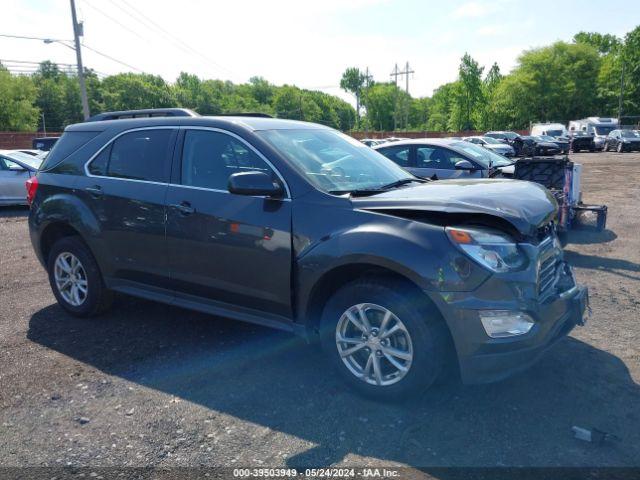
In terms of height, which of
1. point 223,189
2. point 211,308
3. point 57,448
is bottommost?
point 57,448

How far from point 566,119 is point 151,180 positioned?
77.6 metres

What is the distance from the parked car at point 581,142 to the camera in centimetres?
3956

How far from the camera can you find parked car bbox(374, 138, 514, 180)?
9211 mm

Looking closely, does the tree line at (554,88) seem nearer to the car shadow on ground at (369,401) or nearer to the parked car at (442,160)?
the parked car at (442,160)

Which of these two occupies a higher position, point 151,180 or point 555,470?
point 151,180

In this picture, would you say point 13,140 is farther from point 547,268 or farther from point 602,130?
point 602,130

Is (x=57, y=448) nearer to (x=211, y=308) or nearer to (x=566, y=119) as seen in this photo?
(x=211, y=308)

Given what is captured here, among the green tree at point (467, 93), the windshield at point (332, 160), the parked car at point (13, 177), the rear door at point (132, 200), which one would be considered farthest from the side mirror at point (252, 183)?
the green tree at point (467, 93)

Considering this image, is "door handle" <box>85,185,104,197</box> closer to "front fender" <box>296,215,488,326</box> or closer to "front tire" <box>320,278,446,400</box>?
"front fender" <box>296,215,488,326</box>

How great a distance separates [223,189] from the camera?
4066 mm

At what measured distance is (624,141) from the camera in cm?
3706

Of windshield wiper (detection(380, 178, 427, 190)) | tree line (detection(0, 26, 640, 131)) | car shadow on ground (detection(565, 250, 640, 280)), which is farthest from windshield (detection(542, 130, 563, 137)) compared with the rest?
windshield wiper (detection(380, 178, 427, 190))

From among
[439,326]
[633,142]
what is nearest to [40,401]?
[439,326]

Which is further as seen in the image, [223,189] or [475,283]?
[223,189]
